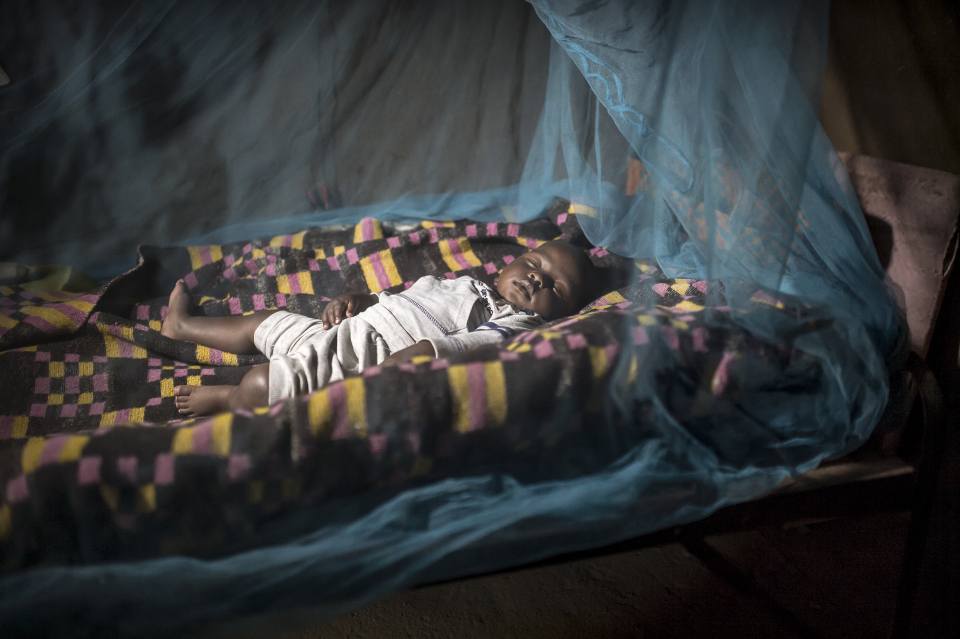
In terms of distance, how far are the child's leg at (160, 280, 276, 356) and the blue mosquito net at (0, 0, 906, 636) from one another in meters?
0.31

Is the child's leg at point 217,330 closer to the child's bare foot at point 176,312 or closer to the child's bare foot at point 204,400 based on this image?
the child's bare foot at point 176,312

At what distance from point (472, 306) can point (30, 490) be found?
98cm

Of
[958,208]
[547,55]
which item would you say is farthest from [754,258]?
[547,55]

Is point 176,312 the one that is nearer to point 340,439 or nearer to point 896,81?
point 340,439

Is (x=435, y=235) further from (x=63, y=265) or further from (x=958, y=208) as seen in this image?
(x=958, y=208)

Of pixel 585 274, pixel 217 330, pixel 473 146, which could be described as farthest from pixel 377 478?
pixel 473 146

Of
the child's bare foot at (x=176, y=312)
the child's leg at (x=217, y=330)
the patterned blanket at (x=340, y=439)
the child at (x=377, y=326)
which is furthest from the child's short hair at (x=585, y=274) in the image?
the child's bare foot at (x=176, y=312)

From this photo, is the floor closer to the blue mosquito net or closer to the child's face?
the blue mosquito net

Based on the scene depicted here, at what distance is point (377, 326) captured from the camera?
1398mm

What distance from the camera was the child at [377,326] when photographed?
121 cm

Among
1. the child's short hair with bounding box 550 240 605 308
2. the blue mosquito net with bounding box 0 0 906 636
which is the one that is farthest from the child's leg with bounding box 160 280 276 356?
the child's short hair with bounding box 550 240 605 308

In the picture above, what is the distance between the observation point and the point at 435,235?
1896 mm

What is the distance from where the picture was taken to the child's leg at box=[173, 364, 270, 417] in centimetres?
119

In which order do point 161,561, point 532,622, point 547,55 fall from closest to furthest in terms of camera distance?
point 161,561, point 532,622, point 547,55
